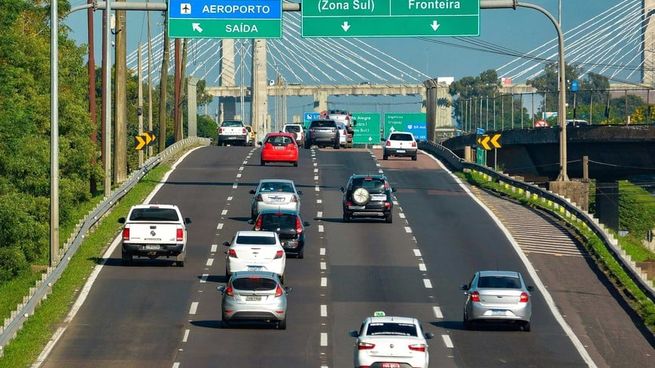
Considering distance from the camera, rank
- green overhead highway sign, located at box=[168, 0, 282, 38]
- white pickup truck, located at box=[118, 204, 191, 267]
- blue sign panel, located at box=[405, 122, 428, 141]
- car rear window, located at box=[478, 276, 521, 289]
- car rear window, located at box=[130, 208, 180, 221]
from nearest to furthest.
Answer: car rear window, located at box=[478, 276, 521, 289] → white pickup truck, located at box=[118, 204, 191, 267] → car rear window, located at box=[130, 208, 180, 221] → green overhead highway sign, located at box=[168, 0, 282, 38] → blue sign panel, located at box=[405, 122, 428, 141]

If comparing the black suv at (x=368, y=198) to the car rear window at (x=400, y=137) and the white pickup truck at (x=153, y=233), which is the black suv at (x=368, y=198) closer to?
the white pickup truck at (x=153, y=233)

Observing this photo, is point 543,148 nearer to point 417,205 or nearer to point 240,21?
point 417,205

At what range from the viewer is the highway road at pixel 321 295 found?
34250 millimetres

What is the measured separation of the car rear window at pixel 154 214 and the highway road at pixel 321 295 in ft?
5.31

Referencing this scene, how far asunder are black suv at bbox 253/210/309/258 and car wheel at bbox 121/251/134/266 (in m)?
4.39

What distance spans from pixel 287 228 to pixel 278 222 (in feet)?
1.27

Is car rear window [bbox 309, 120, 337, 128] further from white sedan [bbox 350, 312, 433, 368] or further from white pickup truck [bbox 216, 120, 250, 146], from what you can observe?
white sedan [bbox 350, 312, 433, 368]

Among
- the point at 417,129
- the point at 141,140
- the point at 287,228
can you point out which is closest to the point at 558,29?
the point at 287,228

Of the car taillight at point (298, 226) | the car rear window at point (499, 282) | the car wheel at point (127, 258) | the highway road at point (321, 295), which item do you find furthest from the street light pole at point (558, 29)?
the car rear window at point (499, 282)

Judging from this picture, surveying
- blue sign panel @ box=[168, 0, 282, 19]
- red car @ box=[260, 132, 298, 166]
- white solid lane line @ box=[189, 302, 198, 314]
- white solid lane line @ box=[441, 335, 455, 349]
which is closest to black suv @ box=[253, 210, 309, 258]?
white solid lane line @ box=[189, 302, 198, 314]

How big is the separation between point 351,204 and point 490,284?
69.4ft

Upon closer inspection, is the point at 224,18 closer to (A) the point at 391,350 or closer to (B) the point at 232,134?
(A) the point at 391,350

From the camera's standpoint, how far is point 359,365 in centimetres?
3019

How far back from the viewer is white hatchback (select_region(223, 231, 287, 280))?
43.9m
